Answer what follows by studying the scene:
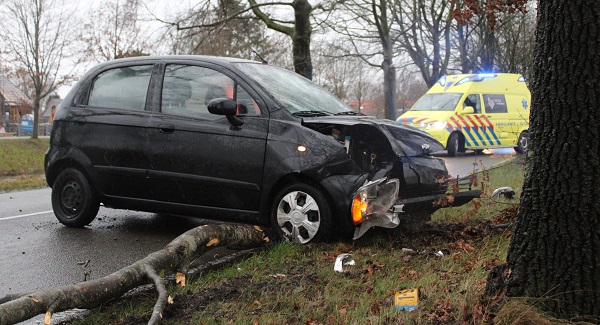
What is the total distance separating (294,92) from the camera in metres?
6.14

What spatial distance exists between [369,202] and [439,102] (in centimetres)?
1398

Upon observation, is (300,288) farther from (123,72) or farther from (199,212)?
(123,72)

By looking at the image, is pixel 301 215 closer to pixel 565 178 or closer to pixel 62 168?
pixel 565 178

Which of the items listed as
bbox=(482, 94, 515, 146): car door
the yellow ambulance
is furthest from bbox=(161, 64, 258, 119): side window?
bbox=(482, 94, 515, 146): car door

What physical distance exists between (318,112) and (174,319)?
2.98 metres

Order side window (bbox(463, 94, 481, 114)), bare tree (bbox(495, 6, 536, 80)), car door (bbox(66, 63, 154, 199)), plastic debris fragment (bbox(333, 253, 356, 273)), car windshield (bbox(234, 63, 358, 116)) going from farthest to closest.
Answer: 1. bare tree (bbox(495, 6, 536, 80))
2. side window (bbox(463, 94, 481, 114))
3. car door (bbox(66, 63, 154, 199))
4. car windshield (bbox(234, 63, 358, 116))
5. plastic debris fragment (bbox(333, 253, 356, 273))

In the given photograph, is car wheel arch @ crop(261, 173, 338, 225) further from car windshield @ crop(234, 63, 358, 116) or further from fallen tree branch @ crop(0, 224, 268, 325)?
car windshield @ crop(234, 63, 358, 116)

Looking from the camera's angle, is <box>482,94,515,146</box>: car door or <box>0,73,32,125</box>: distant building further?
<box>0,73,32,125</box>: distant building

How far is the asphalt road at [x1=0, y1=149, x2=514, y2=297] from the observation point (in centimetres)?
489

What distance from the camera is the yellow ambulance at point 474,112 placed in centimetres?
1777

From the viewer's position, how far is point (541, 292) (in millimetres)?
3084

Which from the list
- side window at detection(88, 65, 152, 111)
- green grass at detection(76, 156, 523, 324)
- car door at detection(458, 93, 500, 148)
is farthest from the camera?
car door at detection(458, 93, 500, 148)

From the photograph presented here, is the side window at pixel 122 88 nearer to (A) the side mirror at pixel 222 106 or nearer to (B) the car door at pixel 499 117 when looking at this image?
(A) the side mirror at pixel 222 106

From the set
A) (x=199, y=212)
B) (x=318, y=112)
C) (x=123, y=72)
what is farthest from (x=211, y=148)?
(x=123, y=72)
